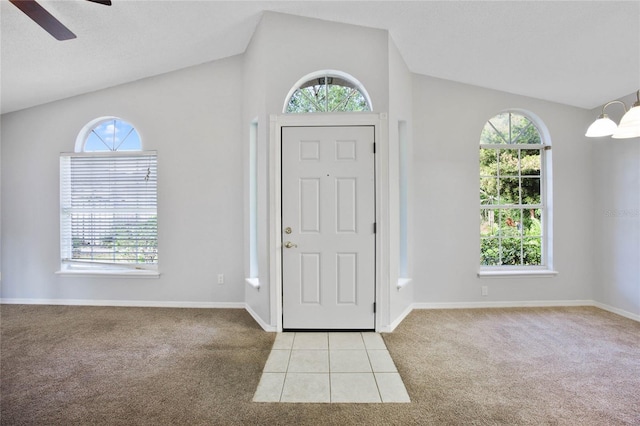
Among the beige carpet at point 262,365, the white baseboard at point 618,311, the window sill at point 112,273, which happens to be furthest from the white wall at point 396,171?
the window sill at point 112,273

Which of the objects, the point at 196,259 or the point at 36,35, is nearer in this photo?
the point at 36,35

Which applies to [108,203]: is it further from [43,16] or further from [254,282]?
[43,16]

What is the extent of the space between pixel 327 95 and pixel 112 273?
3.43 meters

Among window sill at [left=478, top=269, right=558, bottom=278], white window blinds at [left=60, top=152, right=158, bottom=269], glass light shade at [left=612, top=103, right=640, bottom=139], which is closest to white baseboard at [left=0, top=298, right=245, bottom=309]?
white window blinds at [left=60, top=152, right=158, bottom=269]

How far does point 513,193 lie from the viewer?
388 centimetres

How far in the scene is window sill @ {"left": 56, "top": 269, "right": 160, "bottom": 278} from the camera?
372 cm

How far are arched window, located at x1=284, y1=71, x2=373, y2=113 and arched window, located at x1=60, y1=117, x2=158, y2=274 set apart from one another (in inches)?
81.1

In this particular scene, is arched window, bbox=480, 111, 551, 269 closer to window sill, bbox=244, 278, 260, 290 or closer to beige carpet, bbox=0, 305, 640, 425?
beige carpet, bbox=0, 305, 640, 425

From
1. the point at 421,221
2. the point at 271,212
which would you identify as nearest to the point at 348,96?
the point at 271,212

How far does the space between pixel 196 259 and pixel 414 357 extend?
271 cm

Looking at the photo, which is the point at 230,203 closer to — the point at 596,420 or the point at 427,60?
the point at 427,60

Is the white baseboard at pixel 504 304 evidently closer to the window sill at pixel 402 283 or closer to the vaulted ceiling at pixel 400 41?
the window sill at pixel 402 283

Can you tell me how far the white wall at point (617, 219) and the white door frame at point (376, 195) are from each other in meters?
2.88

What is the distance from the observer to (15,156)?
386 cm
